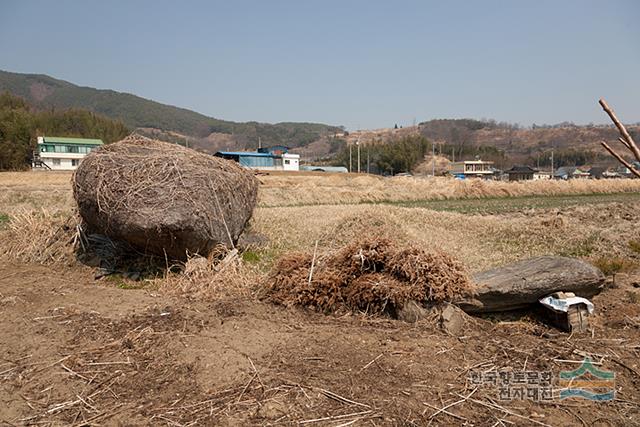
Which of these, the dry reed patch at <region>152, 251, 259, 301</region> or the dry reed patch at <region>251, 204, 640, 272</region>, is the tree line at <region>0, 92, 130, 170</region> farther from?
the dry reed patch at <region>152, 251, 259, 301</region>

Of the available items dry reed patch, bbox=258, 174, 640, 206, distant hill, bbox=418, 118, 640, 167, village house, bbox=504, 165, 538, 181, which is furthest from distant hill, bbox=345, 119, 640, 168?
dry reed patch, bbox=258, 174, 640, 206

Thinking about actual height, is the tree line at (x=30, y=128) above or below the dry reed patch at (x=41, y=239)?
above

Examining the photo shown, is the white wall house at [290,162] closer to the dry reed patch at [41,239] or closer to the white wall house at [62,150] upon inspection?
the white wall house at [62,150]

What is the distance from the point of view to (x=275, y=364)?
14.2 feet

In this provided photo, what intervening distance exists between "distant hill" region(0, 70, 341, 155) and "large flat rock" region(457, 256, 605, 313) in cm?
13764

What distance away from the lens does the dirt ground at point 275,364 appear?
3586 millimetres

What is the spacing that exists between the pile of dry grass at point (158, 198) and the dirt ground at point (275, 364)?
5.09 ft

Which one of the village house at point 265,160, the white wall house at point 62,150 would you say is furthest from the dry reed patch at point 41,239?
the white wall house at point 62,150

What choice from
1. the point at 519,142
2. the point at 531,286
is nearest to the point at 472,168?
the point at 519,142

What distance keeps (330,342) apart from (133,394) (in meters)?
1.92

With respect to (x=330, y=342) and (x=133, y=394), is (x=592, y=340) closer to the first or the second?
(x=330, y=342)

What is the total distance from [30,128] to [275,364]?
56.0m

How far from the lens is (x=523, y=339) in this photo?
5.10 m

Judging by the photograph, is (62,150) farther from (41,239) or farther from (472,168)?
(472,168)
